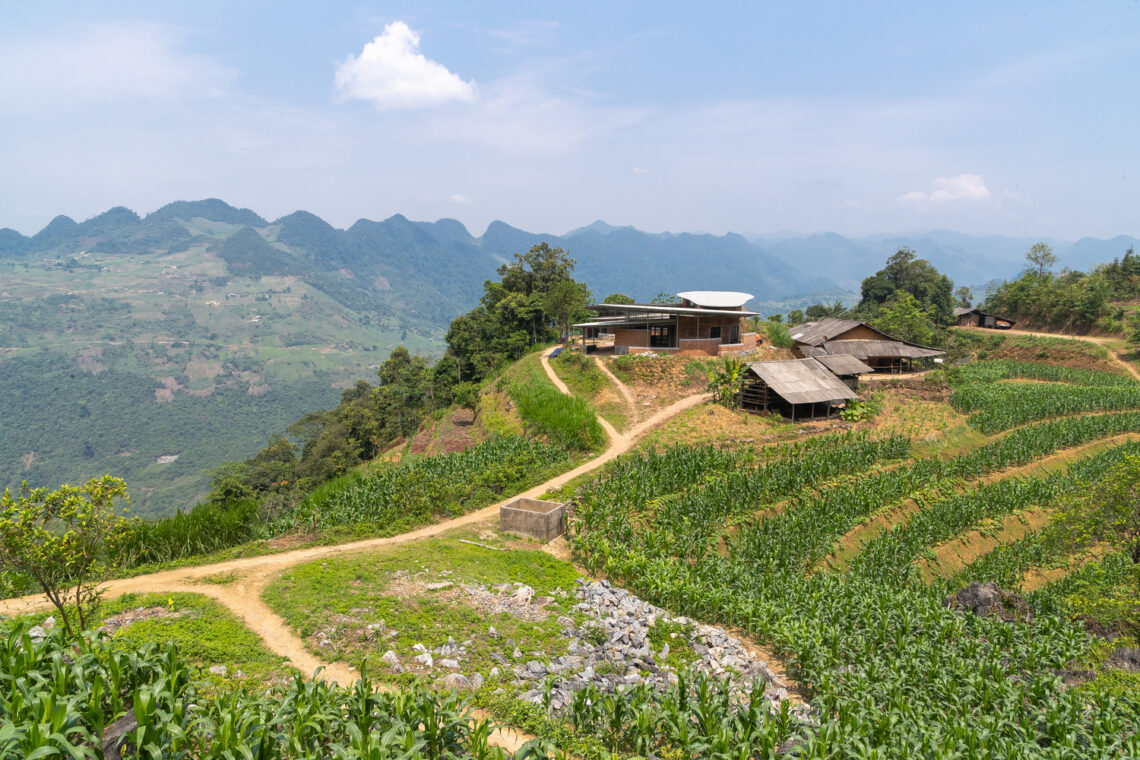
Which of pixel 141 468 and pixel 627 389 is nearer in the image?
pixel 627 389

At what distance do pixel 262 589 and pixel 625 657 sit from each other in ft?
25.8

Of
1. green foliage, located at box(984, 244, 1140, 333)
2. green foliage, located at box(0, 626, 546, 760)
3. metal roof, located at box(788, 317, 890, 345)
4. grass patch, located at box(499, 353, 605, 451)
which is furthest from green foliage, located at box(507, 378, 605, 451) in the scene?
green foliage, located at box(984, 244, 1140, 333)

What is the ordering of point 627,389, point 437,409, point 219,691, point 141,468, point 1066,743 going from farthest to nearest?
point 141,468
point 437,409
point 627,389
point 1066,743
point 219,691

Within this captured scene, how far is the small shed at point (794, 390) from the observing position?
29719mm

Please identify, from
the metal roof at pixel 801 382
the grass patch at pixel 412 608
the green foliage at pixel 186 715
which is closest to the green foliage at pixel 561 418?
the metal roof at pixel 801 382

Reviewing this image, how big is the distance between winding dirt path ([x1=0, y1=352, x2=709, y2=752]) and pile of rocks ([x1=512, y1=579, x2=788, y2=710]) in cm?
158

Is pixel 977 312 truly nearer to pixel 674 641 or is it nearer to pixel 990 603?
pixel 990 603

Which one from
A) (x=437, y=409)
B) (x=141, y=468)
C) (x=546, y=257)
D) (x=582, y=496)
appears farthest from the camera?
(x=141, y=468)

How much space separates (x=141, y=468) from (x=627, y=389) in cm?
10673

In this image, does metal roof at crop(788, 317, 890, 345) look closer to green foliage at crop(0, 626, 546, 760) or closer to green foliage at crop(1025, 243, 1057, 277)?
green foliage at crop(0, 626, 546, 760)

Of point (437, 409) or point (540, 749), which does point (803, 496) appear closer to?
point (540, 749)

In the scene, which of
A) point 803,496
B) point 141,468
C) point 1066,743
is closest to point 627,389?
point 803,496

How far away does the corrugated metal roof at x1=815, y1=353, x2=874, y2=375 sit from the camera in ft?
115

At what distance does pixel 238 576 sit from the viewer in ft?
42.4
